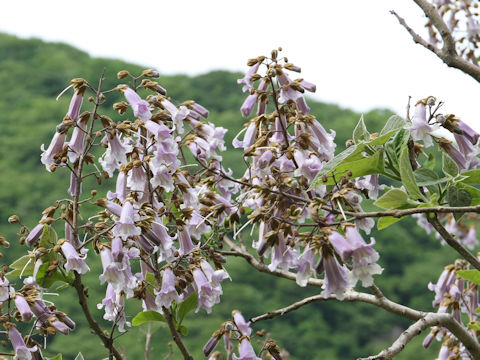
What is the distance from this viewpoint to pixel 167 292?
1.96 meters

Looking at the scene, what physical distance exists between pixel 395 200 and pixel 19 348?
102 cm

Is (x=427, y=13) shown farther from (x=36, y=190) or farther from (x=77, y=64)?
(x=77, y=64)

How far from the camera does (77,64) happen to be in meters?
29.9

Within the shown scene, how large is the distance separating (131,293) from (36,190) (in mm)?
16713

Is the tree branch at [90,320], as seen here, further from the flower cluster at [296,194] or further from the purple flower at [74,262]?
the flower cluster at [296,194]

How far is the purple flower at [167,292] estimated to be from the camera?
1.96 m

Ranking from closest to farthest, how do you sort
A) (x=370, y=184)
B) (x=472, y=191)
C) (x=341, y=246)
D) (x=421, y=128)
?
(x=341, y=246), (x=472, y=191), (x=421, y=128), (x=370, y=184)

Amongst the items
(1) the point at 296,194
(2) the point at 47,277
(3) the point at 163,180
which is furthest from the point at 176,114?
(2) the point at 47,277

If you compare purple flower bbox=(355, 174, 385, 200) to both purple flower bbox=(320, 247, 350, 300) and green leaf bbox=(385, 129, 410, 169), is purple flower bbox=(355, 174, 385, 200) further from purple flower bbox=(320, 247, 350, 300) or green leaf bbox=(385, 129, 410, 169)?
purple flower bbox=(320, 247, 350, 300)

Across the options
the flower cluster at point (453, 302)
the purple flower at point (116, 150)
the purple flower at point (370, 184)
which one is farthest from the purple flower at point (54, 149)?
the flower cluster at point (453, 302)

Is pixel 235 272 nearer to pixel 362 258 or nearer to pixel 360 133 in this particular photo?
pixel 360 133

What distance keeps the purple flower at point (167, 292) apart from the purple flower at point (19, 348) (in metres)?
0.34

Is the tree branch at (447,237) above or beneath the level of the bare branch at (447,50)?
beneath

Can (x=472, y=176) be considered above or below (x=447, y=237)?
above
